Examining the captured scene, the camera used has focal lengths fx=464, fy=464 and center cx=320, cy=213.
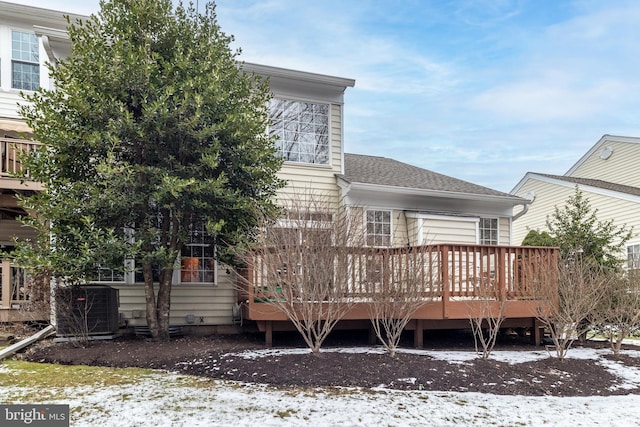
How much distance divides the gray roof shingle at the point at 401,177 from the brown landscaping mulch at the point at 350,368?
4.77 m

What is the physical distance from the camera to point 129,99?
24.3 ft

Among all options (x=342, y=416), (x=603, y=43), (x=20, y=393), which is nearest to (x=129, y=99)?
(x=20, y=393)

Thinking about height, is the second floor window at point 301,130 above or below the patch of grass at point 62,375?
above

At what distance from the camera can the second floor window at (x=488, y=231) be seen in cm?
1159

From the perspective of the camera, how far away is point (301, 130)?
1052 cm

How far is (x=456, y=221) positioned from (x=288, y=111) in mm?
4703

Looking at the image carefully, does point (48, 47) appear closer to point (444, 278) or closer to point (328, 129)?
point (328, 129)

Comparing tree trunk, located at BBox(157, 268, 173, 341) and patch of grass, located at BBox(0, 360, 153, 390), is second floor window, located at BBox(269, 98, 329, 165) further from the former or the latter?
patch of grass, located at BBox(0, 360, 153, 390)

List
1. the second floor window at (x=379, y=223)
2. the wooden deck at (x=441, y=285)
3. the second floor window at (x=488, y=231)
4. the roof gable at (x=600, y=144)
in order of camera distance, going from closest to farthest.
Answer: the wooden deck at (x=441, y=285)
the second floor window at (x=379, y=223)
the second floor window at (x=488, y=231)
the roof gable at (x=600, y=144)

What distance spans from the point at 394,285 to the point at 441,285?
1334mm

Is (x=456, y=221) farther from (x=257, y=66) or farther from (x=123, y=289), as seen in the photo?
(x=123, y=289)

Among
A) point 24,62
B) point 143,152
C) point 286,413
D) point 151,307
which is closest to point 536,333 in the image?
point 286,413

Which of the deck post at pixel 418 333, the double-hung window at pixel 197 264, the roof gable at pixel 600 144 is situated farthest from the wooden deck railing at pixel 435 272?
the roof gable at pixel 600 144

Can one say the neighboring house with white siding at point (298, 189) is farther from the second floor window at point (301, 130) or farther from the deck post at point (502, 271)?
the deck post at point (502, 271)
